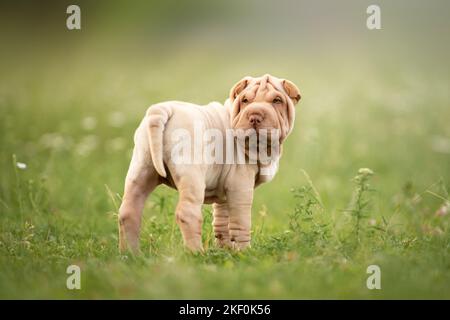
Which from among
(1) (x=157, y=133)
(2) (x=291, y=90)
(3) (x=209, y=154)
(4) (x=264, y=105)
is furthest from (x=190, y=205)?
(2) (x=291, y=90)

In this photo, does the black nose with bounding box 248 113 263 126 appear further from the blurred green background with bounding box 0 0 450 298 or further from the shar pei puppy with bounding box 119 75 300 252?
the blurred green background with bounding box 0 0 450 298

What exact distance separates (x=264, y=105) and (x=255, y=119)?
0.47 ft

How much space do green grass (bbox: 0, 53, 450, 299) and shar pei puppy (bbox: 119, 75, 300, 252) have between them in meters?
0.28

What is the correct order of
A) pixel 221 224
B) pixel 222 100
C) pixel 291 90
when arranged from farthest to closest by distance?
pixel 222 100, pixel 221 224, pixel 291 90

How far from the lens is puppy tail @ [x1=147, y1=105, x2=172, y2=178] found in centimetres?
463

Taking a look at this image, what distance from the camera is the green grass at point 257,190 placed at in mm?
4344

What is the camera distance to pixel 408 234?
20.1 feet

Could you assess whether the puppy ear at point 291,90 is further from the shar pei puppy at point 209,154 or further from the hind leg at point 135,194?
the hind leg at point 135,194

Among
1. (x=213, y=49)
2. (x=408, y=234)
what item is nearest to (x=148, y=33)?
(x=213, y=49)

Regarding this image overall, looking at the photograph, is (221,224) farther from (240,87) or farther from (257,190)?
(257,190)

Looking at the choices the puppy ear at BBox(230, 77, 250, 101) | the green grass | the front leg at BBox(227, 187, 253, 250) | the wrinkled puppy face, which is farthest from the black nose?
the green grass

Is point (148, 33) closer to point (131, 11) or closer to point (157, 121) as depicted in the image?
point (131, 11)

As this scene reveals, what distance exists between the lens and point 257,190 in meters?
9.46

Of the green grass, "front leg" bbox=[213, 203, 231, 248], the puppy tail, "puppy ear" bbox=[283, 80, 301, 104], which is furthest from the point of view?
"front leg" bbox=[213, 203, 231, 248]
